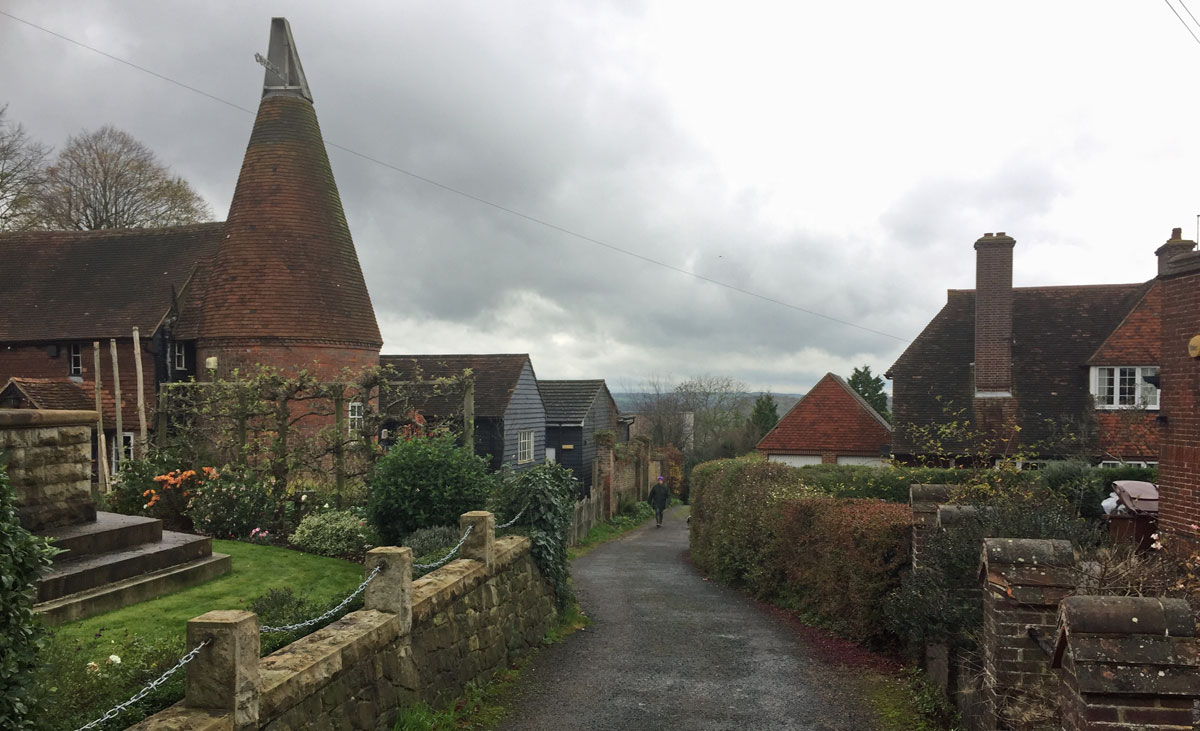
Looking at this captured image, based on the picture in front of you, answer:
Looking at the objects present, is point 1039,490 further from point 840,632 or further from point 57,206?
point 57,206

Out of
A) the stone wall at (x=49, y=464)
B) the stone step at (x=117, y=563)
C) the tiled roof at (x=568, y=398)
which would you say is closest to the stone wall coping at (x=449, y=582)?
the stone step at (x=117, y=563)

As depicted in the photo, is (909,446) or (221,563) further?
(909,446)

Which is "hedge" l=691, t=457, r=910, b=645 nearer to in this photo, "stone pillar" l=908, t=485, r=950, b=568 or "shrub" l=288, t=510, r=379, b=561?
"stone pillar" l=908, t=485, r=950, b=568

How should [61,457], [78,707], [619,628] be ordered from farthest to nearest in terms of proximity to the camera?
[619,628], [61,457], [78,707]

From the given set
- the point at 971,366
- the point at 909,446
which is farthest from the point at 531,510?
the point at 971,366

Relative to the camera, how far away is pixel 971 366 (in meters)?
25.6

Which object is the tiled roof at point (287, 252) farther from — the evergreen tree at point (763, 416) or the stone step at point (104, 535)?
the evergreen tree at point (763, 416)

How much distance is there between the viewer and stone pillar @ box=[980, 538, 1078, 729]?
213 inches

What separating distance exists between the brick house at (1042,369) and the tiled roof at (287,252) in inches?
696

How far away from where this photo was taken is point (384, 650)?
6.38 m

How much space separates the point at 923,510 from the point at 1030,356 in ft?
63.8

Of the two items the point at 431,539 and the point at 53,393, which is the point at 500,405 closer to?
the point at 53,393

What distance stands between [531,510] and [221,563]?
13.3 feet

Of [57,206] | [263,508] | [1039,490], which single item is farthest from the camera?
[57,206]
